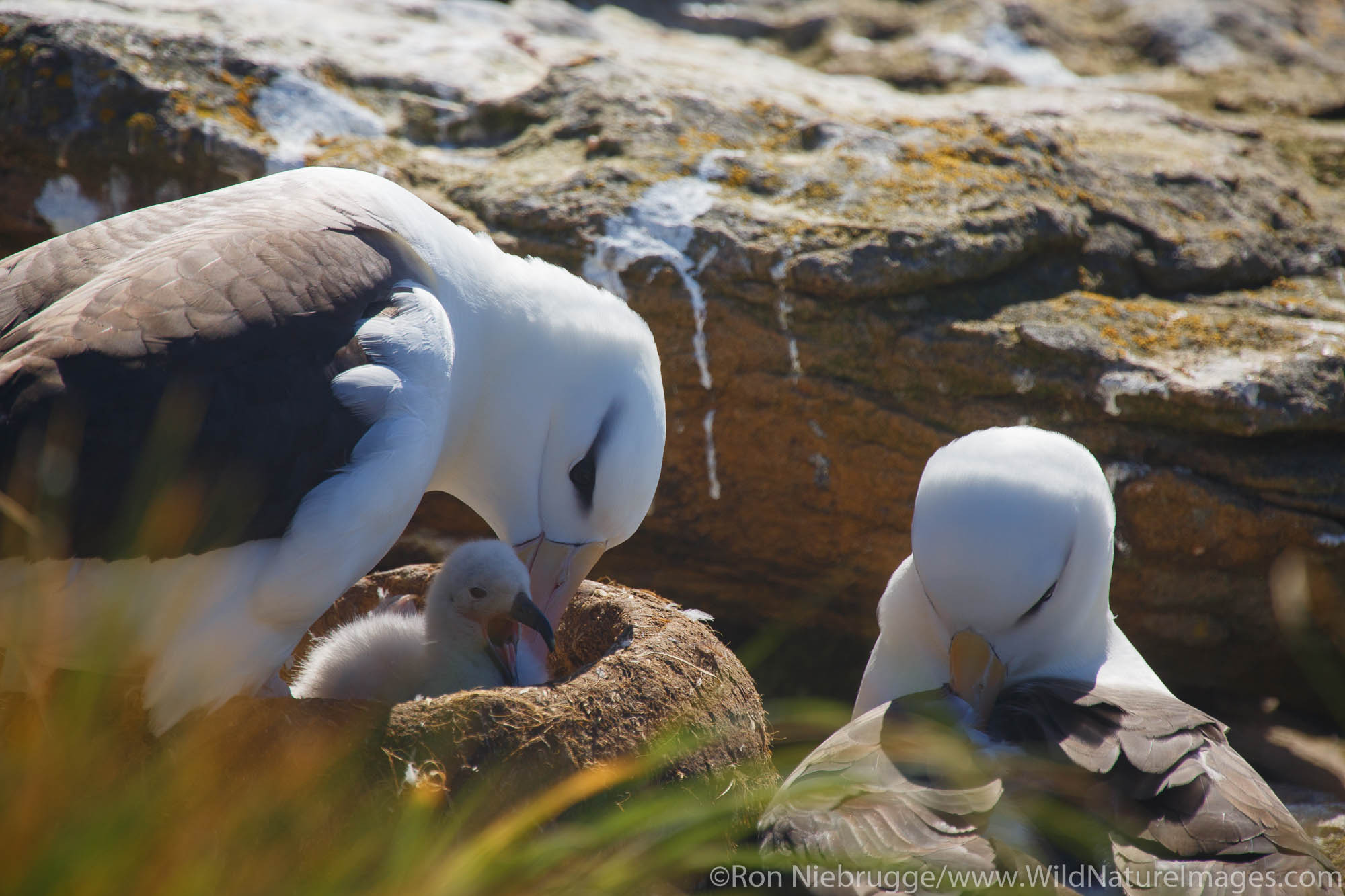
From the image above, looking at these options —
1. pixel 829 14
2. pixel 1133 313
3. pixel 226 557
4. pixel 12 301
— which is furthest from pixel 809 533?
pixel 829 14

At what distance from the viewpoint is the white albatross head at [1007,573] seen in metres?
2.76

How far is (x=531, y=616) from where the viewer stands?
2.86m

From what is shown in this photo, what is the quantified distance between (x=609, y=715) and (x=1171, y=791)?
4.05 ft

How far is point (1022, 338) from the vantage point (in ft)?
13.3

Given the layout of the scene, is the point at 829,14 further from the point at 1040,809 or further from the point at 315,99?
the point at 1040,809

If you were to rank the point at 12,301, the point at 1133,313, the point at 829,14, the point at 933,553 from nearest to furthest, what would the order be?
the point at 12,301
the point at 933,553
the point at 1133,313
the point at 829,14

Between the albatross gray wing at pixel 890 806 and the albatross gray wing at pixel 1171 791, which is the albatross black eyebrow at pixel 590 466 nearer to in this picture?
the albatross gray wing at pixel 890 806

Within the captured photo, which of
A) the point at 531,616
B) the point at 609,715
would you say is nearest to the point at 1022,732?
the point at 609,715

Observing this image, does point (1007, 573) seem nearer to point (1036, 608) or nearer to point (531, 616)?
point (1036, 608)

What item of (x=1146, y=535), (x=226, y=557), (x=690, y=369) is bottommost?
(x=1146, y=535)

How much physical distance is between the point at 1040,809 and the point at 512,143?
11.4ft

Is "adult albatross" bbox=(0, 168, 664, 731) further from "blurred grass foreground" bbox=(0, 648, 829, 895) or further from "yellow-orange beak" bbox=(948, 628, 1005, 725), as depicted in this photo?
"yellow-orange beak" bbox=(948, 628, 1005, 725)

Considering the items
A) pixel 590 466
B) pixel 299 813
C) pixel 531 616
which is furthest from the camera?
pixel 590 466

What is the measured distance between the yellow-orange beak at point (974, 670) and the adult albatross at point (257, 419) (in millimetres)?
926
